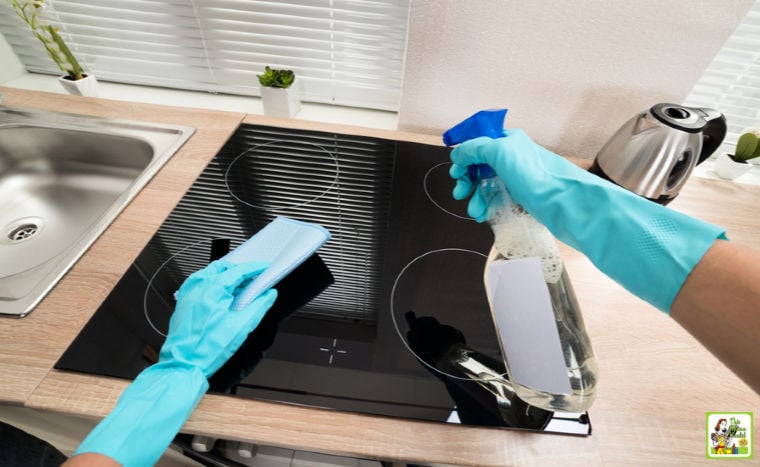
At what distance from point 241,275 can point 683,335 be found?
80 cm

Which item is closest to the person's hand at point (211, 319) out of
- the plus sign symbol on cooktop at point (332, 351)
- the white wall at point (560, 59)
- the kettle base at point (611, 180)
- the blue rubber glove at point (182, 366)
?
the blue rubber glove at point (182, 366)

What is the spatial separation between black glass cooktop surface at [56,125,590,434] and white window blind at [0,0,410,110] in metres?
0.32

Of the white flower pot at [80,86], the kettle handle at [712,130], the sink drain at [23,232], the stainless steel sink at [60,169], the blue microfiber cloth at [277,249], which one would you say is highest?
the kettle handle at [712,130]

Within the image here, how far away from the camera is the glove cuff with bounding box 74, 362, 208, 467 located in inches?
17.1

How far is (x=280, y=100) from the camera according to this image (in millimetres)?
1067

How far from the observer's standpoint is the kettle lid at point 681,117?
715mm

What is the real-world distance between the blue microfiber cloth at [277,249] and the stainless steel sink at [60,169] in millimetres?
352

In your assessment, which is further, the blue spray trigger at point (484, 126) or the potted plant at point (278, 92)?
the potted plant at point (278, 92)

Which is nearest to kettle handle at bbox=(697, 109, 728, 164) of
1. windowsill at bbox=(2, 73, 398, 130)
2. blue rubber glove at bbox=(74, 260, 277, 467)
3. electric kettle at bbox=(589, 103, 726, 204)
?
electric kettle at bbox=(589, 103, 726, 204)

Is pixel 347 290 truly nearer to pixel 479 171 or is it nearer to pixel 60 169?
pixel 479 171

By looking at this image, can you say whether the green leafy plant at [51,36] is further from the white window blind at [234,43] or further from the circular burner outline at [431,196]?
the circular burner outline at [431,196]

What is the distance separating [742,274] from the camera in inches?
14.0

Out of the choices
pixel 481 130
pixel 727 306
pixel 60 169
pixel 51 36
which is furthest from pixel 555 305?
pixel 51 36

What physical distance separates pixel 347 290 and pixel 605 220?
441mm
